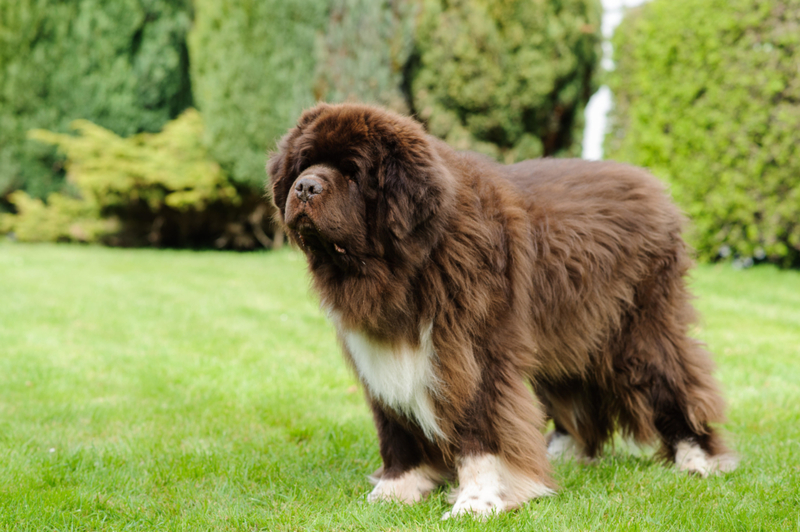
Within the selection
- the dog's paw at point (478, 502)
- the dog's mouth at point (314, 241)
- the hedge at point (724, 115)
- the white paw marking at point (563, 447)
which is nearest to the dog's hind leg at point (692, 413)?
the white paw marking at point (563, 447)

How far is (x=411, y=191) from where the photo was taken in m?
2.78

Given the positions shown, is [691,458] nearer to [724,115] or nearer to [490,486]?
[490,486]

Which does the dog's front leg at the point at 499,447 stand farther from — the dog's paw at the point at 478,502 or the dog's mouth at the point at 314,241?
Result: the dog's mouth at the point at 314,241

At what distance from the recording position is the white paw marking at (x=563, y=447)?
12.6 ft

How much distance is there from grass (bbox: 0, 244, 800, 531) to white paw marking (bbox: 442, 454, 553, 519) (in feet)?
0.27

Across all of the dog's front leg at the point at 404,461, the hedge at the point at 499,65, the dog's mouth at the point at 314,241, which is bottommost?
the dog's front leg at the point at 404,461

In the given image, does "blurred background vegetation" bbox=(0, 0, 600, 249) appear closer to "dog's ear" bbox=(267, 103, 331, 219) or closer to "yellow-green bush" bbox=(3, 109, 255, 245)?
"yellow-green bush" bbox=(3, 109, 255, 245)

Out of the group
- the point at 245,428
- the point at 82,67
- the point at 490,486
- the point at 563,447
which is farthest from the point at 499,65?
the point at 82,67

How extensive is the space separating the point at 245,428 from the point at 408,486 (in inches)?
58.3

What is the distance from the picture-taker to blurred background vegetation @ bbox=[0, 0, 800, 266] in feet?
29.6

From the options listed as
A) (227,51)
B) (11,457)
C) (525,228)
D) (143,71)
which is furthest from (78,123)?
(525,228)

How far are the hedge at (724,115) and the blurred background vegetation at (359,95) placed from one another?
0.02m

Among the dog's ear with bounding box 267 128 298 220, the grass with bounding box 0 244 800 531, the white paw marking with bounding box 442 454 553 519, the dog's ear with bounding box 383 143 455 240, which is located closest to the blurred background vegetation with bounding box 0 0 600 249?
the grass with bounding box 0 244 800 531

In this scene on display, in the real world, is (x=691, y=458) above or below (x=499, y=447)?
below
